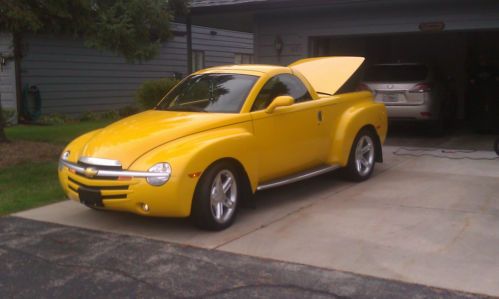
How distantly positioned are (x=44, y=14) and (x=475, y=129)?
9605 mm

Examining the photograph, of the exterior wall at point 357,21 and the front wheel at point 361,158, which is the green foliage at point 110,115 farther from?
the front wheel at point 361,158

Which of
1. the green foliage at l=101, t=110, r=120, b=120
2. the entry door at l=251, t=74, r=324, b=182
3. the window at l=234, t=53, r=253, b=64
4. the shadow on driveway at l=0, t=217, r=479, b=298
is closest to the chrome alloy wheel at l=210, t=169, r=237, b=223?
the entry door at l=251, t=74, r=324, b=182

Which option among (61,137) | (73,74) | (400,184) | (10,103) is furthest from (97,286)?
(73,74)

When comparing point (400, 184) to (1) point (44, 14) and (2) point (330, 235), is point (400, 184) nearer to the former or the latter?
(2) point (330, 235)

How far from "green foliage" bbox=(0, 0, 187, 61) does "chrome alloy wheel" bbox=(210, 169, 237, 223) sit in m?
4.21

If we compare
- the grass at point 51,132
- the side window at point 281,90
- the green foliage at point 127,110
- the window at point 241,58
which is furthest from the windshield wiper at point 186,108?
the window at point 241,58

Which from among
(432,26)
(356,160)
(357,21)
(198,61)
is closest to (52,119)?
(198,61)

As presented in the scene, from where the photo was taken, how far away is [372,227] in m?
6.06

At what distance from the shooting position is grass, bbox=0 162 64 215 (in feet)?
23.9

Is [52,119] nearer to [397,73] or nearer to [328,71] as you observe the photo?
[397,73]

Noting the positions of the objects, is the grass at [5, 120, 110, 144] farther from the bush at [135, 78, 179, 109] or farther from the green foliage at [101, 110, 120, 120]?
the green foliage at [101, 110, 120, 120]

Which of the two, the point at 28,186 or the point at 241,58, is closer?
the point at 28,186

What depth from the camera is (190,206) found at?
5730 mm

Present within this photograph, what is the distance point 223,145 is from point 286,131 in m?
1.22
